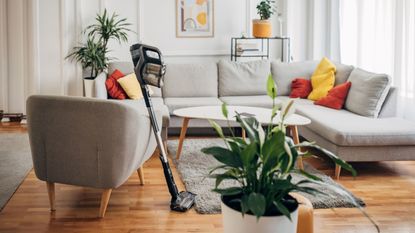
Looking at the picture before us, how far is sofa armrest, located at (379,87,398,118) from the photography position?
5250 millimetres

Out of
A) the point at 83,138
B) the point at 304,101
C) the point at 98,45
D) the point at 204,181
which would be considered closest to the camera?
the point at 83,138

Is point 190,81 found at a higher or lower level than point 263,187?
higher

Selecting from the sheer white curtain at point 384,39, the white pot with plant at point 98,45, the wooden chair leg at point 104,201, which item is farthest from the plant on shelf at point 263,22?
the wooden chair leg at point 104,201

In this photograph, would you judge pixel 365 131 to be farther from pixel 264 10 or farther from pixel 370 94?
pixel 264 10

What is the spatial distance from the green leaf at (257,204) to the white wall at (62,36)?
18.5 feet

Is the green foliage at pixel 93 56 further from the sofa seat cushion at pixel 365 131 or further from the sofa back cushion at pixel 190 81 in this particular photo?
the sofa seat cushion at pixel 365 131

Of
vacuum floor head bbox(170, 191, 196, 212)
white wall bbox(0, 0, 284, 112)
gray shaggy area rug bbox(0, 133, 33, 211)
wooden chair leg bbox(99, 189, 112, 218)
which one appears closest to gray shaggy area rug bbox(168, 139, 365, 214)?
vacuum floor head bbox(170, 191, 196, 212)

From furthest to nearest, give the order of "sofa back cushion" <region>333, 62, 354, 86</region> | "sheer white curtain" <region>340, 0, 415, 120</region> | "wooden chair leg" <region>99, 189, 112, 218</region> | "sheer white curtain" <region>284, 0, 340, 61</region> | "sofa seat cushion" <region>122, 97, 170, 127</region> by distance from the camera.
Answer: "sheer white curtain" <region>284, 0, 340, 61</region>
"sofa back cushion" <region>333, 62, 354, 86</region>
"sheer white curtain" <region>340, 0, 415, 120</region>
"sofa seat cushion" <region>122, 97, 170, 127</region>
"wooden chair leg" <region>99, 189, 112, 218</region>

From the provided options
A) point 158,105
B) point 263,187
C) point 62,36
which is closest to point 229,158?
point 263,187

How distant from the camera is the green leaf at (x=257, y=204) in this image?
6.00 feet

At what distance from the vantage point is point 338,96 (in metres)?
5.70

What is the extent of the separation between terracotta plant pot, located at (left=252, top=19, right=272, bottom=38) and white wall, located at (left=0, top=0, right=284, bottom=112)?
1.12ft

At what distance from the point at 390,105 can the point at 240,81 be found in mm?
1846

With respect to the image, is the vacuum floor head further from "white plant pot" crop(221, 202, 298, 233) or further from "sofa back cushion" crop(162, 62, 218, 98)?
"sofa back cushion" crop(162, 62, 218, 98)
